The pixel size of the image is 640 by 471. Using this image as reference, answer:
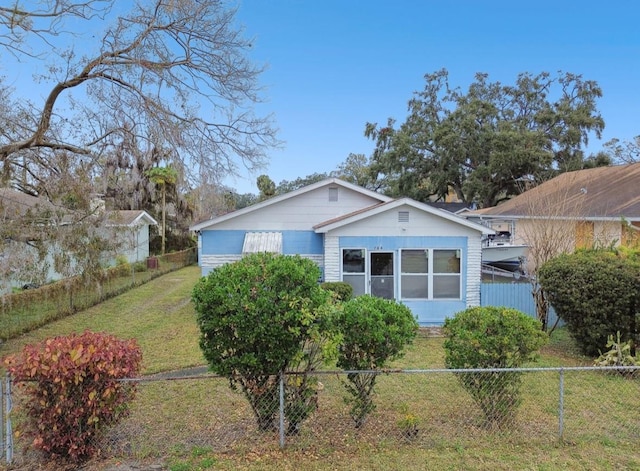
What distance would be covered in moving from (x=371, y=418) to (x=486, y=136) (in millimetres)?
31453

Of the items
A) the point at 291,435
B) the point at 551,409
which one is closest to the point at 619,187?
the point at 551,409

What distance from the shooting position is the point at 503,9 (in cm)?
1606

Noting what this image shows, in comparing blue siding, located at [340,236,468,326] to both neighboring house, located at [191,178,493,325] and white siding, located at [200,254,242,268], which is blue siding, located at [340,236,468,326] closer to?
neighboring house, located at [191,178,493,325]

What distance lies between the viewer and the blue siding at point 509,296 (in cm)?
1134

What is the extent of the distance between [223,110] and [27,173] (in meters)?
4.50

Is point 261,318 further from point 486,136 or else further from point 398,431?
point 486,136

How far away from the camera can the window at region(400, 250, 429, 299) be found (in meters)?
11.5

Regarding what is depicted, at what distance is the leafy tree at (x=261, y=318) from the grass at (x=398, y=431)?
0.76 m

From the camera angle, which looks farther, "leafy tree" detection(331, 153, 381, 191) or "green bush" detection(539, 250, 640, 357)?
"leafy tree" detection(331, 153, 381, 191)

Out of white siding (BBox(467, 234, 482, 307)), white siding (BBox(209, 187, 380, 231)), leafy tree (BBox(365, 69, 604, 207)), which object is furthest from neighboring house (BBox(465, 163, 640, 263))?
leafy tree (BBox(365, 69, 604, 207))

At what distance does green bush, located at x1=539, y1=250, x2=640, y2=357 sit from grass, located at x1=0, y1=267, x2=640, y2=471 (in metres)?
0.77

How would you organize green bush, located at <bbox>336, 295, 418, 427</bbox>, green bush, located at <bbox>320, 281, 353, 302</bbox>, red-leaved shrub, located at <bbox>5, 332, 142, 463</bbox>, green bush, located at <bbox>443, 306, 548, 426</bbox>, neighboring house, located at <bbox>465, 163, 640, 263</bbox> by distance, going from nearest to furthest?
1. red-leaved shrub, located at <bbox>5, 332, 142, 463</bbox>
2. green bush, located at <bbox>336, 295, 418, 427</bbox>
3. green bush, located at <bbox>443, 306, 548, 426</bbox>
4. green bush, located at <bbox>320, 281, 353, 302</bbox>
5. neighboring house, located at <bbox>465, 163, 640, 263</bbox>

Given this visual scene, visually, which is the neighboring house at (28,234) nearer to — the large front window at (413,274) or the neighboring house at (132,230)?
the neighboring house at (132,230)

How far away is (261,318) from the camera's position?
13.6 feet
